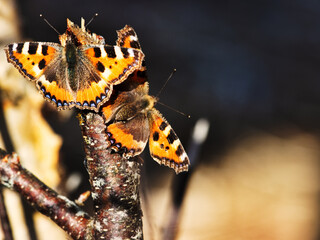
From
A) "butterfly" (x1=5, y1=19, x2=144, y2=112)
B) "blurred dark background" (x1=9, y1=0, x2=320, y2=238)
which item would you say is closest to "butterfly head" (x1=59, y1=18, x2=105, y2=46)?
"butterfly" (x1=5, y1=19, x2=144, y2=112)

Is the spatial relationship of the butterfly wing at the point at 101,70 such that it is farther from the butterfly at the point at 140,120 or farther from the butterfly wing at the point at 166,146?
the butterfly wing at the point at 166,146

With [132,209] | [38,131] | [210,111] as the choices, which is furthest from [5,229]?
[210,111]

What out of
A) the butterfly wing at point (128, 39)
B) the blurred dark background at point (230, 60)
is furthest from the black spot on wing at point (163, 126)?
the blurred dark background at point (230, 60)

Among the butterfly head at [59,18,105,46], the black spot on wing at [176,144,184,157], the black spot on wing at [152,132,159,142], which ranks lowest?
the black spot on wing at [176,144,184,157]

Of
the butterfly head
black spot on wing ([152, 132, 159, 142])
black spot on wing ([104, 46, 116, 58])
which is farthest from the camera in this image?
black spot on wing ([152, 132, 159, 142])

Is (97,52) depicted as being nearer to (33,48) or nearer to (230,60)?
(33,48)

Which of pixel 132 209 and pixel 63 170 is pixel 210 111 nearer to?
pixel 63 170

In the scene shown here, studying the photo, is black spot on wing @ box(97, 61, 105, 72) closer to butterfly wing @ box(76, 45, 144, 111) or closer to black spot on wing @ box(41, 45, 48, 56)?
butterfly wing @ box(76, 45, 144, 111)
